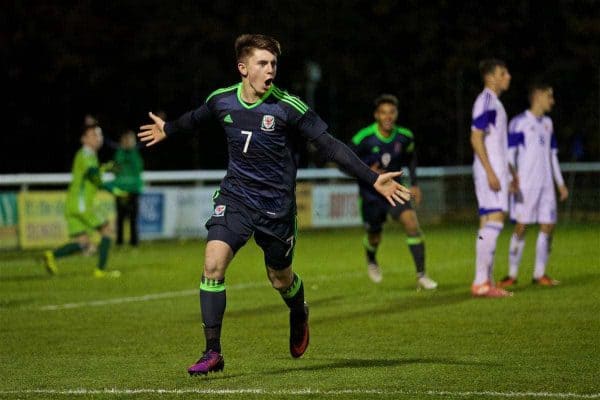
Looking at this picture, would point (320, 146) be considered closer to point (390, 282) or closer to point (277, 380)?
point (277, 380)

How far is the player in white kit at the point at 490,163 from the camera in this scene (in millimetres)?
14727

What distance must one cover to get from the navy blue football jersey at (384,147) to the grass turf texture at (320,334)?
4.77 feet

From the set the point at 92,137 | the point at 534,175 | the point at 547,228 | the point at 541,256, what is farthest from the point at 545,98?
the point at 92,137

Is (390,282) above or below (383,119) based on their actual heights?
below

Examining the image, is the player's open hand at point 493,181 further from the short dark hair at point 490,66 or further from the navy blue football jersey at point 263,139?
the navy blue football jersey at point 263,139

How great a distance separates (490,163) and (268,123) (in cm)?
559

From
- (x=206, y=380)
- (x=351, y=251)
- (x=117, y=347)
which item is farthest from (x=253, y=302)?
(x=351, y=251)

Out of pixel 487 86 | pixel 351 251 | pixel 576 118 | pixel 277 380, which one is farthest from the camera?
pixel 576 118

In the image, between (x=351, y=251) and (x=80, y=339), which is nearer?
(x=80, y=339)

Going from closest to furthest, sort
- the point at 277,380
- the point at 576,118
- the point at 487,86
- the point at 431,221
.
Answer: the point at 277,380 < the point at 487,86 < the point at 431,221 < the point at 576,118

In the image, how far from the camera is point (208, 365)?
938 cm

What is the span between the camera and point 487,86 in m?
15.0

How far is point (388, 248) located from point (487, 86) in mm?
8823

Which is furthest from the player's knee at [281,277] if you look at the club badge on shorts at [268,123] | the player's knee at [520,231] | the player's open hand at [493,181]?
the player's knee at [520,231]
